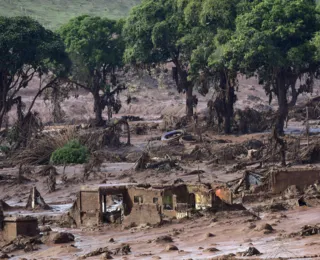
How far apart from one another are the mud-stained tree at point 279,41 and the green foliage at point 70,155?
9.31 meters

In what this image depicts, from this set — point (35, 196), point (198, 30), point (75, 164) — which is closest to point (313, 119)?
point (198, 30)

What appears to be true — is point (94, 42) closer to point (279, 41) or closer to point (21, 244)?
point (279, 41)

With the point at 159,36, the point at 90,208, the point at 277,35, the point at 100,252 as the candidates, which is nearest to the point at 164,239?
the point at 100,252

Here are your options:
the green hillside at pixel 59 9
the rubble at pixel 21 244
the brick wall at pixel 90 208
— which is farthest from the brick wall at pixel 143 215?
the green hillside at pixel 59 9

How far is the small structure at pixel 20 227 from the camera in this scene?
21641 mm

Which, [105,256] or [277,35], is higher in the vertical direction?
[277,35]

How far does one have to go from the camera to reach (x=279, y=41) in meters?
43.7

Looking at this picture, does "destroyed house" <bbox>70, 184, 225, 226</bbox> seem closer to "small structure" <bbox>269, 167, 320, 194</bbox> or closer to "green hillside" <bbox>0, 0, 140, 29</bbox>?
"small structure" <bbox>269, 167, 320, 194</bbox>

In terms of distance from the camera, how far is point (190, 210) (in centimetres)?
2197

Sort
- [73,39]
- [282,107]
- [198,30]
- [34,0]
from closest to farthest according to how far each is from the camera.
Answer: [282,107], [198,30], [73,39], [34,0]

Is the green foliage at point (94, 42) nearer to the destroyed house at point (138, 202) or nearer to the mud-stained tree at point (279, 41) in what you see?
the mud-stained tree at point (279, 41)

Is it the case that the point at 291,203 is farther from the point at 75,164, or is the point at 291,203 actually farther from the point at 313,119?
the point at 313,119

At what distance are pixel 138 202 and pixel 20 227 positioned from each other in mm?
2744

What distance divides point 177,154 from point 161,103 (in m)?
34.4
